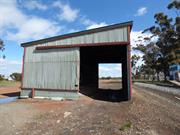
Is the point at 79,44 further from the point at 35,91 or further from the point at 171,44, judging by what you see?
the point at 171,44

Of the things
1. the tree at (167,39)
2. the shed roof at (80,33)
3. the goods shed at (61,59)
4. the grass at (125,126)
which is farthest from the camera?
the tree at (167,39)

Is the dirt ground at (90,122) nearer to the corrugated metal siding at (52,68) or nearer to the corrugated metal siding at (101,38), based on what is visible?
the corrugated metal siding at (52,68)

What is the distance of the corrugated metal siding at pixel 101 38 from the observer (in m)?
13.8

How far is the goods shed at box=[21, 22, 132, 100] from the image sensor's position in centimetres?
1397

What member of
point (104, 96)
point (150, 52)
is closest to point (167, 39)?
point (150, 52)

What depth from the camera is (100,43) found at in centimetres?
1412

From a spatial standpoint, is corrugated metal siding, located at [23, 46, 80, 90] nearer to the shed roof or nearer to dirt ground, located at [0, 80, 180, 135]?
the shed roof

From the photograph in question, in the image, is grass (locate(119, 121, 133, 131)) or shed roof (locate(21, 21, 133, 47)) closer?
grass (locate(119, 121, 133, 131))

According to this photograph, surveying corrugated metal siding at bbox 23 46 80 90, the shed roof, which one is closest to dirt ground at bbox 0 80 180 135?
corrugated metal siding at bbox 23 46 80 90

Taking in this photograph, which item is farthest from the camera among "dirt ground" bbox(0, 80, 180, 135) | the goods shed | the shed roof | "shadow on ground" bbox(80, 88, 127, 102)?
"shadow on ground" bbox(80, 88, 127, 102)

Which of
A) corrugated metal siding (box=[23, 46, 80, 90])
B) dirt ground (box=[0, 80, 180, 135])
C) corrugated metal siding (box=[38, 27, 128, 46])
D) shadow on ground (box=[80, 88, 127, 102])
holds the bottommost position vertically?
dirt ground (box=[0, 80, 180, 135])

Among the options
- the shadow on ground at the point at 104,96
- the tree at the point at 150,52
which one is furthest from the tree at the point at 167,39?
the shadow on ground at the point at 104,96

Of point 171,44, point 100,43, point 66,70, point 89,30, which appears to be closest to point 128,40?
point 100,43

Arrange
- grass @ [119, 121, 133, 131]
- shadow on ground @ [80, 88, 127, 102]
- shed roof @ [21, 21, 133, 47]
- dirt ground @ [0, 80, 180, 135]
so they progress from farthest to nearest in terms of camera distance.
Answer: shadow on ground @ [80, 88, 127, 102], shed roof @ [21, 21, 133, 47], grass @ [119, 121, 133, 131], dirt ground @ [0, 80, 180, 135]
